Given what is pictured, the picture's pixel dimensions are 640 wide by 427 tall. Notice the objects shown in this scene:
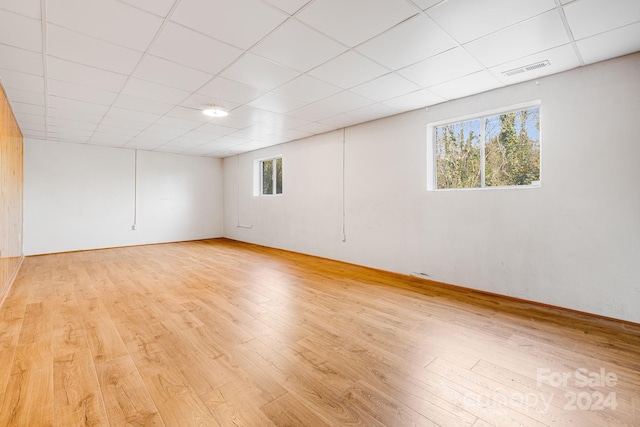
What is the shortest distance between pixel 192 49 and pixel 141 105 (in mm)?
2033

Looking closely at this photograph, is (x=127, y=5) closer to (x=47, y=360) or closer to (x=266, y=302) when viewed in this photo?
(x=47, y=360)

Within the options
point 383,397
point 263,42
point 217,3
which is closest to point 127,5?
point 217,3

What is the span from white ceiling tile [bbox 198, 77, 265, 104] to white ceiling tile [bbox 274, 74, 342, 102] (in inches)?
13.5

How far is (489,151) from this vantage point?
3760mm

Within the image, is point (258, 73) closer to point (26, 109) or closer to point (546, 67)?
point (546, 67)

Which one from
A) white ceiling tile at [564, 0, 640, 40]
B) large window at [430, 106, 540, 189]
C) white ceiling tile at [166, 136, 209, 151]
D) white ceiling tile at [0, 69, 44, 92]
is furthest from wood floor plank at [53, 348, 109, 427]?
white ceiling tile at [166, 136, 209, 151]

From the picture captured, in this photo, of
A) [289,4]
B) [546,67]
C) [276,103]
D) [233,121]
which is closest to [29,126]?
[233,121]

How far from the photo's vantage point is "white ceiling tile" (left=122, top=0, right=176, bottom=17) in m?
1.96

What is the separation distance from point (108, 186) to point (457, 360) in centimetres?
820

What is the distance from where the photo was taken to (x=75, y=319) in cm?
278

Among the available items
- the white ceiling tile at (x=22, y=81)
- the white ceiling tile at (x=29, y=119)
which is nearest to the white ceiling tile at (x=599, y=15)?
the white ceiling tile at (x=22, y=81)

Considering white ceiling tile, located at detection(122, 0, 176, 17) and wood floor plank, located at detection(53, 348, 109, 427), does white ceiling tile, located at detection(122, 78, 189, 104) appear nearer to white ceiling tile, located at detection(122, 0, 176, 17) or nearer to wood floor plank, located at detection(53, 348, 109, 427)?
white ceiling tile, located at detection(122, 0, 176, 17)

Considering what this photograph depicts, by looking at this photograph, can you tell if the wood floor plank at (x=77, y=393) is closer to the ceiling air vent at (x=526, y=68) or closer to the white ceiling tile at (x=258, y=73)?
the white ceiling tile at (x=258, y=73)

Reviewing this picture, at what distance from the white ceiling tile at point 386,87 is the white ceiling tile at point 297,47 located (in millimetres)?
786
